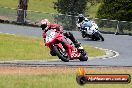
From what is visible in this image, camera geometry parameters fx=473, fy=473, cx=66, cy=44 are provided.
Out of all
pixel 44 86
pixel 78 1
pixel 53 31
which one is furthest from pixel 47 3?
pixel 44 86

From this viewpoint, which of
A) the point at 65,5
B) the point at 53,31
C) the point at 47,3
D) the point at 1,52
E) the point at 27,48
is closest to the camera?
the point at 53,31

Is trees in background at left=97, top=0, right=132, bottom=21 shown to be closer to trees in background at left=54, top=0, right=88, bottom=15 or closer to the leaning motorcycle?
trees in background at left=54, top=0, right=88, bottom=15

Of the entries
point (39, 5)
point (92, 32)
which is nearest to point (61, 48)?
point (92, 32)

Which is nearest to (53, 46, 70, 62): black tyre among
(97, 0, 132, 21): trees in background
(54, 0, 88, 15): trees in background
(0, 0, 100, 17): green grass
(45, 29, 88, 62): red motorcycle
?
(45, 29, 88, 62): red motorcycle

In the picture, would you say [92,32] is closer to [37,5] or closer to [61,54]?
[61,54]

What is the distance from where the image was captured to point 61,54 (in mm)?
17500

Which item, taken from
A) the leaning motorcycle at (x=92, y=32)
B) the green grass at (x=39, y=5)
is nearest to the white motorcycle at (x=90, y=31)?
the leaning motorcycle at (x=92, y=32)

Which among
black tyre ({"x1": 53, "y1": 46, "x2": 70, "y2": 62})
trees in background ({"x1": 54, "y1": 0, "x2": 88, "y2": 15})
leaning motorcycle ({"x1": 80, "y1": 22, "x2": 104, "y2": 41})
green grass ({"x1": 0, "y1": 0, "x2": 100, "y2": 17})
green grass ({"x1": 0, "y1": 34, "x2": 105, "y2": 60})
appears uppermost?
black tyre ({"x1": 53, "y1": 46, "x2": 70, "y2": 62})

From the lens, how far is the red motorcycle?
17014mm

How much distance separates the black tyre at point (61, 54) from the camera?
56.2 ft

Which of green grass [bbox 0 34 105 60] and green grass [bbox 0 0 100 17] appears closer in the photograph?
green grass [bbox 0 34 105 60]

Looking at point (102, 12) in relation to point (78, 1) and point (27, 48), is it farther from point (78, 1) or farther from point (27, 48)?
point (27, 48)

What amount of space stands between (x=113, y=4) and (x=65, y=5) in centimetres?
585

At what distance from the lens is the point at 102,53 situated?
23.0m
